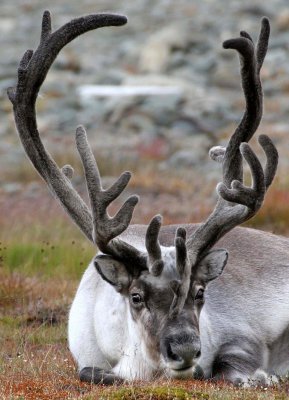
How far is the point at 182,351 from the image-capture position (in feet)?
22.7

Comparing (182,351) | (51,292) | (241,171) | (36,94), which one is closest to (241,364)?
(182,351)

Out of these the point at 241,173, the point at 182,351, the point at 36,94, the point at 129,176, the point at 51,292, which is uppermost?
the point at 36,94

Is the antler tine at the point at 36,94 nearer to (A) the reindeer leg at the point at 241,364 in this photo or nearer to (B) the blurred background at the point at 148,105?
(A) the reindeer leg at the point at 241,364

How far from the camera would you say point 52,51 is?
8.17 m

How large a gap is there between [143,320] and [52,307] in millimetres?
3555

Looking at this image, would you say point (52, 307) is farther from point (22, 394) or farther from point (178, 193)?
point (178, 193)

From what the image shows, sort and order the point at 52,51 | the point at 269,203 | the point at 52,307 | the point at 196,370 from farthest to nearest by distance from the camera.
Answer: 1. the point at 269,203
2. the point at 52,307
3. the point at 52,51
4. the point at 196,370

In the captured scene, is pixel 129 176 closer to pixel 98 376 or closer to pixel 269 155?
pixel 269 155

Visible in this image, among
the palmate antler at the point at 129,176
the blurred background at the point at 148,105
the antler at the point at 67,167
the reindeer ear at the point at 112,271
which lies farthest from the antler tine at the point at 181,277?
the blurred background at the point at 148,105

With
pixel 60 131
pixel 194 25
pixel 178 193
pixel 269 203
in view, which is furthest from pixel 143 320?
pixel 194 25

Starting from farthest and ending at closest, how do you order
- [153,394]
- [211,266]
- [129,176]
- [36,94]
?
[36,94]
[211,266]
[129,176]
[153,394]

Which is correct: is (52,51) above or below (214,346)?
above

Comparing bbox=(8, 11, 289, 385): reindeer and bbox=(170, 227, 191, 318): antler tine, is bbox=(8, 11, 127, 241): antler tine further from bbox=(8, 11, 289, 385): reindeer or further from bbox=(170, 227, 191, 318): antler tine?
bbox=(170, 227, 191, 318): antler tine

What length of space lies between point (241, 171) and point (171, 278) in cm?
138
